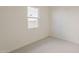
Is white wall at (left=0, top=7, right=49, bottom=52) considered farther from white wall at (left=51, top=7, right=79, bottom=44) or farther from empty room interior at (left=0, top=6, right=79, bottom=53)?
white wall at (left=51, top=7, right=79, bottom=44)

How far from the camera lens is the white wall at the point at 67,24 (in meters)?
3.22

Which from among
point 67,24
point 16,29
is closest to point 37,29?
point 16,29

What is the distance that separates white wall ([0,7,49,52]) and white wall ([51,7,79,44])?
42 cm

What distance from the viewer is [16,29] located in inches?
108

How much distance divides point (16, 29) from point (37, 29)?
1.66 feet

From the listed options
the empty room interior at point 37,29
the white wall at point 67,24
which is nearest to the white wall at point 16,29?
the empty room interior at point 37,29

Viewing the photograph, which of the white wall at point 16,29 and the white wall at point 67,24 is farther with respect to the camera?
the white wall at point 67,24

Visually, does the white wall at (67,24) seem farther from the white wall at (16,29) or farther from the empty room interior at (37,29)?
the white wall at (16,29)

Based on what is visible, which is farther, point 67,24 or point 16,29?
point 67,24

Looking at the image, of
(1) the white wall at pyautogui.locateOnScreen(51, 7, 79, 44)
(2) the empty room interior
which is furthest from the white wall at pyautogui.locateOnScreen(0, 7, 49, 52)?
(1) the white wall at pyautogui.locateOnScreen(51, 7, 79, 44)

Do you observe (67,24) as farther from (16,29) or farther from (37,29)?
(16,29)

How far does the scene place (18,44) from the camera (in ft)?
9.10
